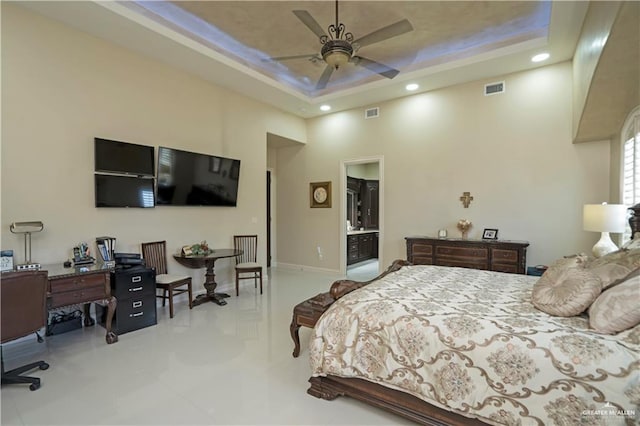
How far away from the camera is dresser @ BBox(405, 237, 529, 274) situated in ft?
15.2

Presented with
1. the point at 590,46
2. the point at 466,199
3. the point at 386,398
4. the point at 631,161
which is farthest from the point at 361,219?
the point at 386,398

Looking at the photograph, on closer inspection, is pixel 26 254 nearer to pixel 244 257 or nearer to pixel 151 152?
pixel 151 152

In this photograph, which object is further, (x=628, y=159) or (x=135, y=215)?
(x=135, y=215)

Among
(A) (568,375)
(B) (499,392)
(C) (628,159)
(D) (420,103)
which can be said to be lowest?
(B) (499,392)

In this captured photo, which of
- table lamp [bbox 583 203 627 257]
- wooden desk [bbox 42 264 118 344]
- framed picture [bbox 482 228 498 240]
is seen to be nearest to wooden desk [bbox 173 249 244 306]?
wooden desk [bbox 42 264 118 344]

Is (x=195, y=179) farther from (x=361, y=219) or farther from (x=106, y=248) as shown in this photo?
(x=361, y=219)

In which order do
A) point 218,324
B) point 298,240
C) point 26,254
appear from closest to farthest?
point 26,254
point 218,324
point 298,240

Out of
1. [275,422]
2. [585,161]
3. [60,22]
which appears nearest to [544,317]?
[275,422]

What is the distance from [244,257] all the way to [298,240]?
2.05 m

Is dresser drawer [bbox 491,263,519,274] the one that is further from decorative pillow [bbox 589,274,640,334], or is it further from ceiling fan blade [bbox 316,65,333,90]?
ceiling fan blade [bbox 316,65,333,90]

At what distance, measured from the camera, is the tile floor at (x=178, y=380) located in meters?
2.12

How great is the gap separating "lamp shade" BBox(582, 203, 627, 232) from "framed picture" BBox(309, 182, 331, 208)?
4.64m

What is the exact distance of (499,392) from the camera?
1640 millimetres

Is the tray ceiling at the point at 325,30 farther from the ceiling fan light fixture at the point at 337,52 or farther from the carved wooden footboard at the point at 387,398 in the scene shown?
the carved wooden footboard at the point at 387,398
